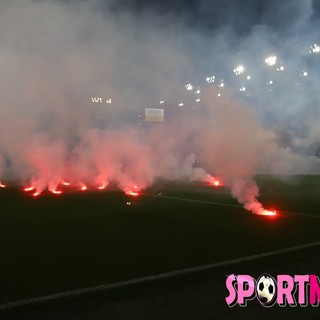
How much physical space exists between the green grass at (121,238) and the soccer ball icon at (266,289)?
904 millimetres

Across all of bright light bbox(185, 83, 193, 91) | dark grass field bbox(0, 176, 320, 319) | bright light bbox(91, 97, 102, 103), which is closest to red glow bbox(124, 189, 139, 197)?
dark grass field bbox(0, 176, 320, 319)

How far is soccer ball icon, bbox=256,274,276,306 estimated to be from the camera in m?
3.52

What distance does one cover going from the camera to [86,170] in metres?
17.2

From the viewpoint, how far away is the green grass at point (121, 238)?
435 cm

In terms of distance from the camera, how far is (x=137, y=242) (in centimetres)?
586

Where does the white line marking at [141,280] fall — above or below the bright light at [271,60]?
below

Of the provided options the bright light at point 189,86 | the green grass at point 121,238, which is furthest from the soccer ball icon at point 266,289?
the bright light at point 189,86

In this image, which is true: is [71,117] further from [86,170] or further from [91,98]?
[86,170]

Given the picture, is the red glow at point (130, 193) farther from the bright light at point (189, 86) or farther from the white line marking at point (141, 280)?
the white line marking at point (141, 280)

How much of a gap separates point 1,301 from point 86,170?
45.2 ft

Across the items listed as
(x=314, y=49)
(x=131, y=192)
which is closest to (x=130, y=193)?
(x=131, y=192)

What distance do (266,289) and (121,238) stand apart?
2.97 meters

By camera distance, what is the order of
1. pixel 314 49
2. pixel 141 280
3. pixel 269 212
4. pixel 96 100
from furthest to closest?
1. pixel 314 49
2. pixel 96 100
3. pixel 269 212
4. pixel 141 280

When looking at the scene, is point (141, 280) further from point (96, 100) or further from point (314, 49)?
point (314, 49)
